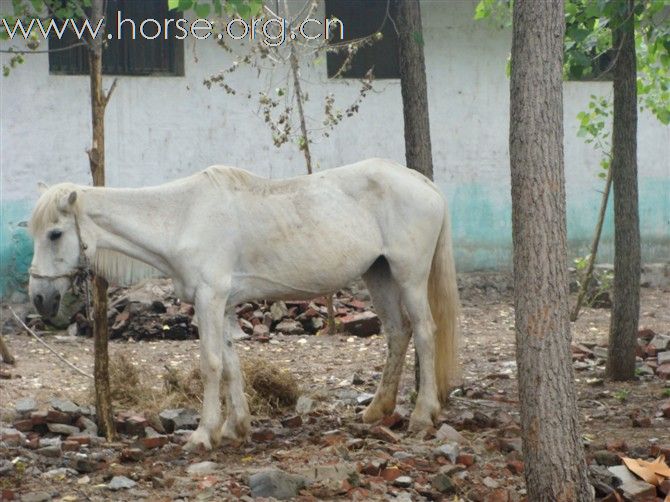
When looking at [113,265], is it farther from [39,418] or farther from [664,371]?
[664,371]

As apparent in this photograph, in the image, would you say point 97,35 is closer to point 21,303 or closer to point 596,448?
point 596,448

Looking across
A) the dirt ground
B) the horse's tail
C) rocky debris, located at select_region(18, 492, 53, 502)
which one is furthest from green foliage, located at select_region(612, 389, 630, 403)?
rocky debris, located at select_region(18, 492, 53, 502)

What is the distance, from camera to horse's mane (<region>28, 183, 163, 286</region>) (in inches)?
280

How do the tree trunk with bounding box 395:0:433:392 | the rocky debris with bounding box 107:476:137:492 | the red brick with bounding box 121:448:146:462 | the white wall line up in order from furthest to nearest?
the white wall < the tree trunk with bounding box 395:0:433:392 < the red brick with bounding box 121:448:146:462 < the rocky debris with bounding box 107:476:137:492

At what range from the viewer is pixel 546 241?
5102mm

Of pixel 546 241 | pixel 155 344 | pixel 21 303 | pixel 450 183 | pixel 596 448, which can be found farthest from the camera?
pixel 450 183

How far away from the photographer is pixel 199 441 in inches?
281

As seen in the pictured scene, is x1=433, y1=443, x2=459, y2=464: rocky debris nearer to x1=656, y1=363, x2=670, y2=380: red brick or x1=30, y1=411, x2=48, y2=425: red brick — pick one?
x1=30, y1=411, x2=48, y2=425: red brick

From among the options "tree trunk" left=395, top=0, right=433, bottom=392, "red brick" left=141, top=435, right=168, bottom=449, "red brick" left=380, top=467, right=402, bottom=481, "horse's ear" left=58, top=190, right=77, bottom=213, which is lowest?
"red brick" left=141, top=435, right=168, bottom=449

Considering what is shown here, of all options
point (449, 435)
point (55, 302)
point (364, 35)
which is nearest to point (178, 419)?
point (55, 302)

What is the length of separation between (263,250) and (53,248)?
→ 1391mm

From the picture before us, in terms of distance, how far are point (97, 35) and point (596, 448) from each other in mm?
4159

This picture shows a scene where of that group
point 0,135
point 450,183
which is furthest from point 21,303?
point 450,183

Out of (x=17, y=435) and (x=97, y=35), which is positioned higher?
(x=97, y=35)
